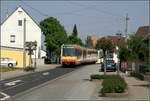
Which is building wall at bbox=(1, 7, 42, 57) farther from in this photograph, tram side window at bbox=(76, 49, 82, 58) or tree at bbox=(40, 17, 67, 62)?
tram side window at bbox=(76, 49, 82, 58)

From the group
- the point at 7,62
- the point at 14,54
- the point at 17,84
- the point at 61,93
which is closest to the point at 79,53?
the point at 7,62

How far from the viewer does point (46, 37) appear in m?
78.1

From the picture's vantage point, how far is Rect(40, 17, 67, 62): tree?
7662cm

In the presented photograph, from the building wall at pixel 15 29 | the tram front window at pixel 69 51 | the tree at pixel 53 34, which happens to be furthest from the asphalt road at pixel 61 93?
the tree at pixel 53 34

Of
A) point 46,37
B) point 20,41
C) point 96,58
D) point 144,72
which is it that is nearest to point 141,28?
point 96,58

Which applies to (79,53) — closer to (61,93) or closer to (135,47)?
(135,47)

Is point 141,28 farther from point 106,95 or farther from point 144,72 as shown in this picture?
point 106,95

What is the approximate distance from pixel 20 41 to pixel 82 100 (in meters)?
58.6

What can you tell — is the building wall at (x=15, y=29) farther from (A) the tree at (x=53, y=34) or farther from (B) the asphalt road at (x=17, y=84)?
(B) the asphalt road at (x=17, y=84)

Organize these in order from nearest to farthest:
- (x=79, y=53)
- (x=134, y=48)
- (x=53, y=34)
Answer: (x=134, y=48) → (x=79, y=53) → (x=53, y=34)

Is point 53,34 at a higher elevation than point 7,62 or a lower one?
higher

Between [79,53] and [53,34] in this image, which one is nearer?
[79,53]

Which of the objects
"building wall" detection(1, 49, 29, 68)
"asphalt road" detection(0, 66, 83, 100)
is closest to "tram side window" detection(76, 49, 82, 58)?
"building wall" detection(1, 49, 29, 68)

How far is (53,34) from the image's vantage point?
7794cm
